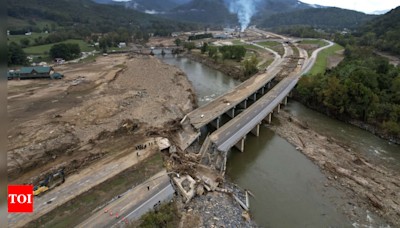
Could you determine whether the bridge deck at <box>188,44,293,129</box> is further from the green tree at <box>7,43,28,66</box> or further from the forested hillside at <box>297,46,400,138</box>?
the green tree at <box>7,43,28,66</box>

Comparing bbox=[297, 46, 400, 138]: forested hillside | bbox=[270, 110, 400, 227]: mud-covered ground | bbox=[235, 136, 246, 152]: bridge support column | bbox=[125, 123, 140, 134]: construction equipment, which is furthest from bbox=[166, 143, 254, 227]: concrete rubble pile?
bbox=[297, 46, 400, 138]: forested hillside

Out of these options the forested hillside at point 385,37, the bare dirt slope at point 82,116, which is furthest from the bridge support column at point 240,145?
the forested hillside at point 385,37

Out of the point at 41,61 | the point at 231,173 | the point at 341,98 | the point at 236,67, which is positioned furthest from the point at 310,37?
the point at 41,61

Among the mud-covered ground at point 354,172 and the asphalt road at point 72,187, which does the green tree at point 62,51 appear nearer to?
the asphalt road at point 72,187

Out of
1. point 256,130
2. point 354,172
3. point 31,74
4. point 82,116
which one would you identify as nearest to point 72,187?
point 82,116

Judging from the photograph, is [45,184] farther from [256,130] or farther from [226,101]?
[226,101]
